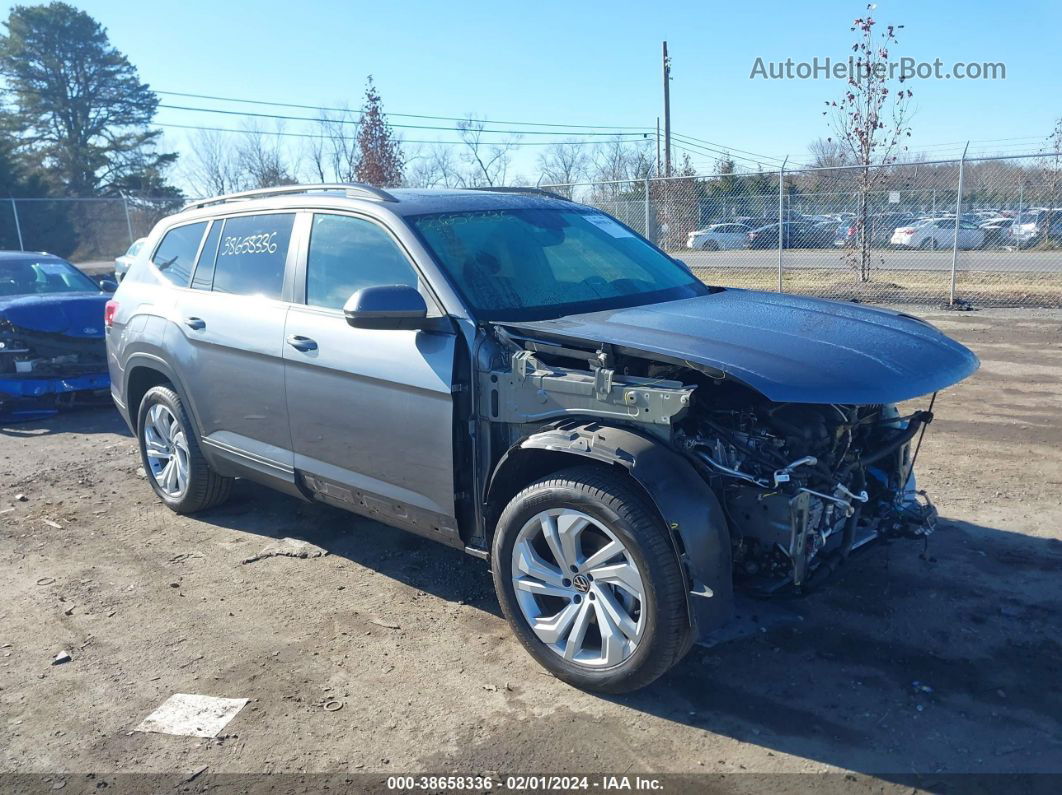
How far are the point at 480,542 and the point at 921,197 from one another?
15133 mm

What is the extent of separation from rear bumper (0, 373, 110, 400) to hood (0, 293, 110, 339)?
0.42m

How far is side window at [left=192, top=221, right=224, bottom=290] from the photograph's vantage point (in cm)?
512

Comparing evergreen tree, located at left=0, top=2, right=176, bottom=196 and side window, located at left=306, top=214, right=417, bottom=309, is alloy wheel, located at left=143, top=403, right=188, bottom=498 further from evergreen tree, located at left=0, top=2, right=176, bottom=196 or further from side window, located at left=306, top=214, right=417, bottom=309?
evergreen tree, located at left=0, top=2, right=176, bottom=196

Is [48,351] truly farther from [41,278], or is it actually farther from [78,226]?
[78,226]

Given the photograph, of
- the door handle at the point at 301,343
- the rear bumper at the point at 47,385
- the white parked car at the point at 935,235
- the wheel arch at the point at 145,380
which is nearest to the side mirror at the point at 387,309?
the door handle at the point at 301,343

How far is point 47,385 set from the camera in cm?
826

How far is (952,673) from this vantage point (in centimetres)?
342

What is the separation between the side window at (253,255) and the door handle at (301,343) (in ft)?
1.14

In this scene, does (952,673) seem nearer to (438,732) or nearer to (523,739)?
(523,739)

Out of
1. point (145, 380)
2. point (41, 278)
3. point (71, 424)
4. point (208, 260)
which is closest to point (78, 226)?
point (41, 278)

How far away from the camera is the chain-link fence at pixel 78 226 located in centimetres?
3044

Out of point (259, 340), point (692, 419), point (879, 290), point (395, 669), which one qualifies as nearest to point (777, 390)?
point (692, 419)

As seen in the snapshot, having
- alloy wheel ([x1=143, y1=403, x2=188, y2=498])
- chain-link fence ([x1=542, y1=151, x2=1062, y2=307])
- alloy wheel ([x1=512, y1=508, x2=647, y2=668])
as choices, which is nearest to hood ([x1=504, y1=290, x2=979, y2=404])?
alloy wheel ([x1=512, y1=508, x2=647, y2=668])

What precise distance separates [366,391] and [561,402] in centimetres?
105
